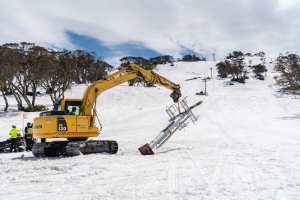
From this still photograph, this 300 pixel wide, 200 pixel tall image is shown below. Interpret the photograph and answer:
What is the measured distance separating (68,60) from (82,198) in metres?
55.3

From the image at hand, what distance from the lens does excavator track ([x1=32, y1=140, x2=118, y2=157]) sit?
18.4 meters

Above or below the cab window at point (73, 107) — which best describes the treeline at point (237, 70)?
above

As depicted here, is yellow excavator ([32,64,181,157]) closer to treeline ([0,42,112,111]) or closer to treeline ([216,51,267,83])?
treeline ([0,42,112,111])

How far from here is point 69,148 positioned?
18.3m

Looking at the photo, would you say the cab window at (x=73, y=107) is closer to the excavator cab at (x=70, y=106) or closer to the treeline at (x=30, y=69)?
the excavator cab at (x=70, y=106)

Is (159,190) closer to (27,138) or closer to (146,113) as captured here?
(27,138)

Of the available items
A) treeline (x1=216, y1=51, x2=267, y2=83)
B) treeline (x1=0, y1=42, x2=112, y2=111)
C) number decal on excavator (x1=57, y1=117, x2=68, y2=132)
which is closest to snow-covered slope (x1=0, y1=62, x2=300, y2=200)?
number decal on excavator (x1=57, y1=117, x2=68, y2=132)

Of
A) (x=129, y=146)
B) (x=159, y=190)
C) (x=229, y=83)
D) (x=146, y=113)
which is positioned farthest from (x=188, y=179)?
(x=229, y=83)

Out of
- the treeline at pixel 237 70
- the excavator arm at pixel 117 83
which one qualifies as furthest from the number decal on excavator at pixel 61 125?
the treeline at pixel 237 70

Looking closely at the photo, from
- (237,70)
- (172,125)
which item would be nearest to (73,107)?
(172,125)

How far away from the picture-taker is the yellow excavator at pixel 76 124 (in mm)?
18109

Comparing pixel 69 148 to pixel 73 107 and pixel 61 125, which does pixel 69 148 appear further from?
pixel 73 107

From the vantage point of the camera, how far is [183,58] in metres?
167

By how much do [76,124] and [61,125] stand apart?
76 centimetres
